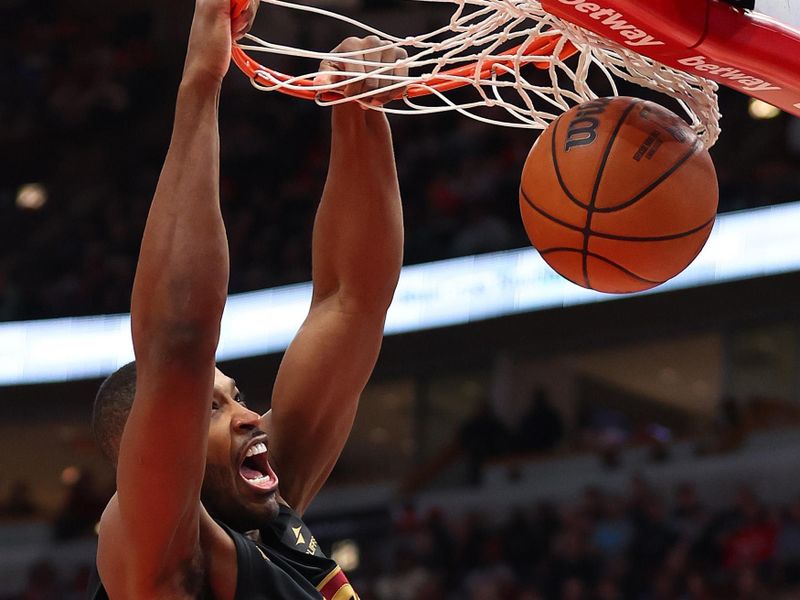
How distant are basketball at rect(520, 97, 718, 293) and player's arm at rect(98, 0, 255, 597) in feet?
2.81

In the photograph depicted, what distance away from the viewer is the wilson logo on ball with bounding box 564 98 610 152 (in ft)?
9.60

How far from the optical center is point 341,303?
310cm

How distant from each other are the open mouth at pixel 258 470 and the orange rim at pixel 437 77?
2.69 ft

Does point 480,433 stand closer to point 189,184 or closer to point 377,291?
Result: point 377,291

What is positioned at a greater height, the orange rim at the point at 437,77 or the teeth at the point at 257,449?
the orange rim at the point at 437,77

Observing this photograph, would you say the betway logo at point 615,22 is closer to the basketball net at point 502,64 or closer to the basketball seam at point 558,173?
the basketball net at point 502,64

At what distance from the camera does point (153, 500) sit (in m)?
2.34

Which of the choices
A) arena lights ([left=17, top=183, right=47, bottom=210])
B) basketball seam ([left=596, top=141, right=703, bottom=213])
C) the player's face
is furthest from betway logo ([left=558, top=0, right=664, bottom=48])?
arena lights ([left=17, top=183, right=47, bottom=210])

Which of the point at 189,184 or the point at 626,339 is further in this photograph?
the point at 626,339

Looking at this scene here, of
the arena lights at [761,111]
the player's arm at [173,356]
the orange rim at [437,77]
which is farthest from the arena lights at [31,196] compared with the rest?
the player's arm at [173,356]

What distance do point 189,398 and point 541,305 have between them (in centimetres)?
773

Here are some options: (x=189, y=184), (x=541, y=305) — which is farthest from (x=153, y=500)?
(x=541, y=305)

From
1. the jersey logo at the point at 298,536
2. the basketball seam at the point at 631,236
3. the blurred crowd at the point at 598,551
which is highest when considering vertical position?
the basketball seam at the point at 631,236

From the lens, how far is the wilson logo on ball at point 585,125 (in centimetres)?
293
